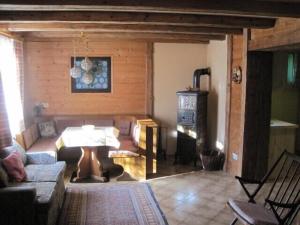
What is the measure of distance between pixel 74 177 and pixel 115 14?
106 inches

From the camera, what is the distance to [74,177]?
17.6 ft

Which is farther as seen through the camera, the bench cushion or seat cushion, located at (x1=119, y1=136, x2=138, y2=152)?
seat cushion, located at (x1=119, y1=136, x2=138, y2=152)

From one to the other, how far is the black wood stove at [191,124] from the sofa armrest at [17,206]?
11.5ft

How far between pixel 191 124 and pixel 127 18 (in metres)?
→ 2.69

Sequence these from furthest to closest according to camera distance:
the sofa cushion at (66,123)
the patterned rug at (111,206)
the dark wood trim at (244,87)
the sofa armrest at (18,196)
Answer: the sofa cushion at (66,123) → the dark wood trim at (244,87) → the patterned rug at (111,206) → the sofa armrest at (18,196)

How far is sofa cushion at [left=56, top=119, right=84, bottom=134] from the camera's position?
253 inches

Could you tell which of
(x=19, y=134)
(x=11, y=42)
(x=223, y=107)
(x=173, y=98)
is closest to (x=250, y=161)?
(x=223, y=107)

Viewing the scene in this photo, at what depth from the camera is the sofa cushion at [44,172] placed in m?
3.94

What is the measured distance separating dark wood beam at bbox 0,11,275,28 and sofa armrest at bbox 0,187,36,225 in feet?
6.51

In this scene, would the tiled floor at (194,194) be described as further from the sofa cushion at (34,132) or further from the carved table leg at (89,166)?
the sofa cushion at (34,132)

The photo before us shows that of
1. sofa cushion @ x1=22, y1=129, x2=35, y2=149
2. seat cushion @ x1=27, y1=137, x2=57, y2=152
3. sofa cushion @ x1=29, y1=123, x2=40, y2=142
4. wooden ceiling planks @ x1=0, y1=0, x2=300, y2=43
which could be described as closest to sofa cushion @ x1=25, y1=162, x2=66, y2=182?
seat cushion @ x1=27, y1=137, x2=57, y2=152

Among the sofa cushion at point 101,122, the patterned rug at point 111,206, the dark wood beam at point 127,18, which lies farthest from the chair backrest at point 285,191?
the sofa cushion at point 101,122

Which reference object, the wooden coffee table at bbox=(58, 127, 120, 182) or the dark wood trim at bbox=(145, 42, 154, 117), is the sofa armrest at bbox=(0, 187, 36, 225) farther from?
the dark wood trim at bbox=(145, 42, 154, 117)

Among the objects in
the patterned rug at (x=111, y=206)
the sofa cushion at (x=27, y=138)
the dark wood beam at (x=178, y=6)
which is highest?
the dark wood beam at (x=178, y=6)
